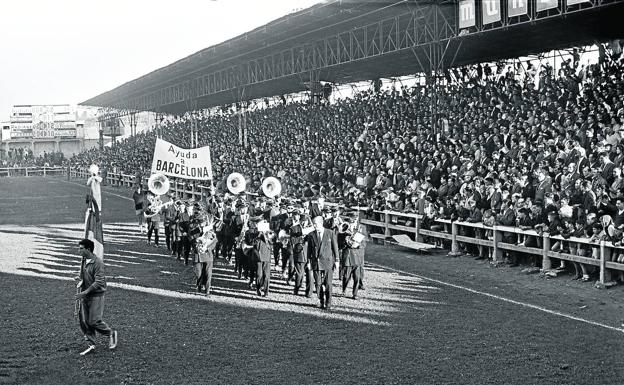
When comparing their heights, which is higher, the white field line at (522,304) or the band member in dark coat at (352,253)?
the band member in dark coat at (352,253)

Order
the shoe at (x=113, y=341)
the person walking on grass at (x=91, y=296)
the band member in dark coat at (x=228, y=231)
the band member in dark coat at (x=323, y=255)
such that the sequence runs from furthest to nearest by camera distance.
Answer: the band member in dark coat at (x=228, y=231) → the band member in dark coat at (x=323, y=255) → the shoe at (x=113, y=341) → the person walking on grass at (x=91, y=296)

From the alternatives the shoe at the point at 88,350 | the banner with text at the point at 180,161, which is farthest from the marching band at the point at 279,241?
the shoe at the point at 88,350

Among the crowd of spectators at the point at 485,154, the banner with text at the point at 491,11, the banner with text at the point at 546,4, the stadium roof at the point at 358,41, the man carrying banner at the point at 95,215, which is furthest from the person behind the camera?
the stadium roof at the point at 358,41

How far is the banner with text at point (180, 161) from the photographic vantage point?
1975 cm

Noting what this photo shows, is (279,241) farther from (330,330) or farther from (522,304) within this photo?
(522,304)

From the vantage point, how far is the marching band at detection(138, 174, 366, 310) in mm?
12742

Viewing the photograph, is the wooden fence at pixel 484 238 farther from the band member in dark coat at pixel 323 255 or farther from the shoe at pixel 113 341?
the shoe at pixel 113 341

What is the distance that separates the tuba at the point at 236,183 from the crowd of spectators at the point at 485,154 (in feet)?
11.0

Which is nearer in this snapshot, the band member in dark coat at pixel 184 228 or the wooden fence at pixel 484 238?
the wooden fence at pixel 484 238

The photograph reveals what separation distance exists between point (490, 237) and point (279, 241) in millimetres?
4857

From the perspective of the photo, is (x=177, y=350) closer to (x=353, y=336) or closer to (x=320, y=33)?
(x=353, y=336)

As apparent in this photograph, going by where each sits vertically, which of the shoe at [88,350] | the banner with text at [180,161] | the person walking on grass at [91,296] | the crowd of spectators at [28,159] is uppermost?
the crowd of spectators at [28,159]

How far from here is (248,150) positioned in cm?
3744

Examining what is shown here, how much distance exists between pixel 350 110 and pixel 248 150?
6997mm
